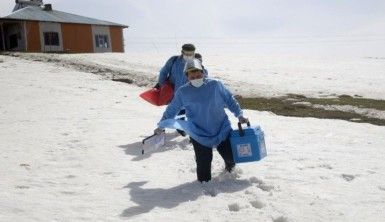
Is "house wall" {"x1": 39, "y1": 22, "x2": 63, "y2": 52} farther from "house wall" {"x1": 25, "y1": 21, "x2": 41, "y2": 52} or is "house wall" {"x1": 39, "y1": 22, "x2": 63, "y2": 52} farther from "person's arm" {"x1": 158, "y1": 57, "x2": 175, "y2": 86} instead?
"person's arm" {"x1": 158, "y1": 57, "x2": 175, "y2": 86}

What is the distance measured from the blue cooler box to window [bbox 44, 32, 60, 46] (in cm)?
3971

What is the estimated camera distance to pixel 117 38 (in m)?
48.6

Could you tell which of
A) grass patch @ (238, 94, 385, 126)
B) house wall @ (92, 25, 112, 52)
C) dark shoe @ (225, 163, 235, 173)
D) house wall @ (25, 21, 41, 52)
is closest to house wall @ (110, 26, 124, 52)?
house wall @ (92, 25, 112, 52)

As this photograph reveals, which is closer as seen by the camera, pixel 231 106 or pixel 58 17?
pixel 231 106

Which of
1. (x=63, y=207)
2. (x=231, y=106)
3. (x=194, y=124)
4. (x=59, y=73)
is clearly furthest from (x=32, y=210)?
(x=59, y=73)

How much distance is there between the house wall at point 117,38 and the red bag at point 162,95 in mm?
39851

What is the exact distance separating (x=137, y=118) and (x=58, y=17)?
3591 cm

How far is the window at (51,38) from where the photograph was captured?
42656 mm

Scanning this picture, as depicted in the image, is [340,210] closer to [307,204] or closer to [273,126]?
[307,204]

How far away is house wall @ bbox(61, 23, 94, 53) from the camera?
44000 mm

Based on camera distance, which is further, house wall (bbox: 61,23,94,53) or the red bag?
house wall (bbox: 61,23,94,53)

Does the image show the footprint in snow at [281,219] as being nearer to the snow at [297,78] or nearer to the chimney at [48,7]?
the snow at [297,78]

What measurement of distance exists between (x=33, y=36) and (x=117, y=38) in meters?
9.50

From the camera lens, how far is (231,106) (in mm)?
6039
